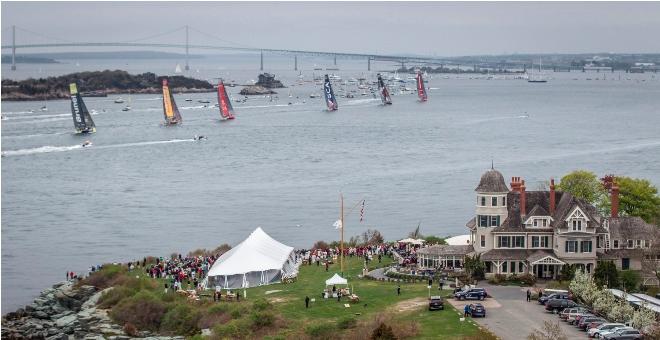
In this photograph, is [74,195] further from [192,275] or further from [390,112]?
[390,112]

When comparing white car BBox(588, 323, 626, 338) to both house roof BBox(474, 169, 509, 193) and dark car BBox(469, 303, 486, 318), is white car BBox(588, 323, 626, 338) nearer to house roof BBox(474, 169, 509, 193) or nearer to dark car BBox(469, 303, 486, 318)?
dark car BBox(469, 303, 486, 318)

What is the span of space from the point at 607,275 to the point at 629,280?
0.84 meters

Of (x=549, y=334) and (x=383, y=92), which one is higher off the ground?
(x=383, y=92)

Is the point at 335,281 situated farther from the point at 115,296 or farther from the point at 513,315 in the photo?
the point at 115,296

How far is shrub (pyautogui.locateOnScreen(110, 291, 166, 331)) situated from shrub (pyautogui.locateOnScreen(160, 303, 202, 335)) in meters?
0.47

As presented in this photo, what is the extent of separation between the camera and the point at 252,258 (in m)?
42.6

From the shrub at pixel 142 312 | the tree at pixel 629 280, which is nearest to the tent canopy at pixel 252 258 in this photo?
the shrub at pixel 142 312

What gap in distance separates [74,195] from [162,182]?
7341mm

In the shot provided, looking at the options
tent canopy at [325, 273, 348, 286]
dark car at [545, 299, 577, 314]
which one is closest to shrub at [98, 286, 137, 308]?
tent canopy at [325, 273, 348, 286]

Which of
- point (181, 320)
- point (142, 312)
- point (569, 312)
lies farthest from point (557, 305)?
point (142, 312)

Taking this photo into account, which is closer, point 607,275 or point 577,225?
point 607,275

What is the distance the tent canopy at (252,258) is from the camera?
41.9m

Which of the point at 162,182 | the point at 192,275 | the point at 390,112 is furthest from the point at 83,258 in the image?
the point at 390,112

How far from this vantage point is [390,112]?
161000mm
